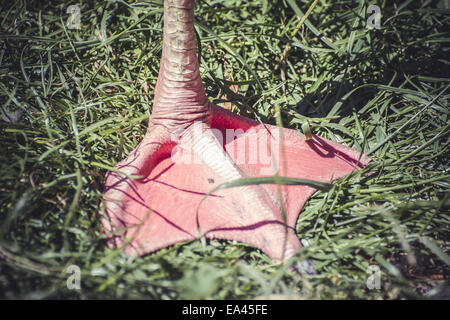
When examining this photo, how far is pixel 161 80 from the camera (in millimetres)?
1312

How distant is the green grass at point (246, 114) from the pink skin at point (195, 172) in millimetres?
61

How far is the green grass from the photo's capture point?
3.34 feet

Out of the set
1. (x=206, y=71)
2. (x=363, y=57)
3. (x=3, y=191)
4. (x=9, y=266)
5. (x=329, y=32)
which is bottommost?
(x=9, y=266)

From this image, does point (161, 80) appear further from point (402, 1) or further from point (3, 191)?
point (402, 1)

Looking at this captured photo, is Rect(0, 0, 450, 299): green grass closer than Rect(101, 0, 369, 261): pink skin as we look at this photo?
Yes

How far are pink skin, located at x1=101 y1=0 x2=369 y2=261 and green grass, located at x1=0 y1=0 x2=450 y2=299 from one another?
61 millimetres

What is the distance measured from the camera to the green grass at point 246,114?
1.02 meters

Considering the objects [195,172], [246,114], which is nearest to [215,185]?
[195,172]

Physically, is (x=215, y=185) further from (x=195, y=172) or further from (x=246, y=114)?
(x=246, y=114)

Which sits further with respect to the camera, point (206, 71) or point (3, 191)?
point (206, 71)

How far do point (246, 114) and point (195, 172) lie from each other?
1.57ft

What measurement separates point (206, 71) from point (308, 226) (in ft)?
3.00

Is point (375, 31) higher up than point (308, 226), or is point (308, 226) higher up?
point (375, 31)
